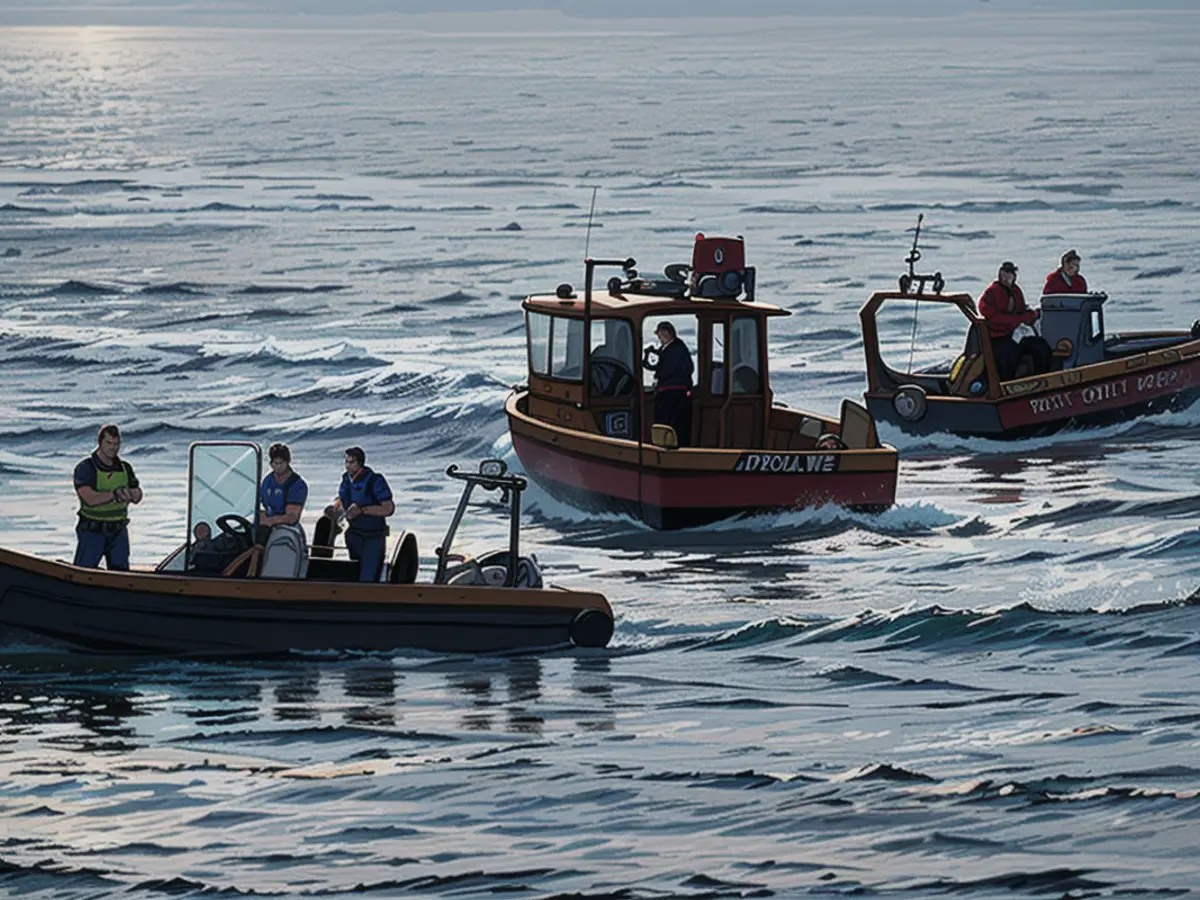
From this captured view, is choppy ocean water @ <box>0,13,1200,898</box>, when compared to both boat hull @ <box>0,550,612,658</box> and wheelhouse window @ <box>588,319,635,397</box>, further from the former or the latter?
wheelhouse window @ <box>588,319,635,397</box>

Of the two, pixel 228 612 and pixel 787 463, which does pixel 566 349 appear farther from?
pixel 228 612

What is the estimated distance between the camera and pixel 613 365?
76.8ft

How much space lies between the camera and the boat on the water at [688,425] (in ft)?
72.3

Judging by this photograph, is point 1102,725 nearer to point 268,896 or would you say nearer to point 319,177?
point 268,896

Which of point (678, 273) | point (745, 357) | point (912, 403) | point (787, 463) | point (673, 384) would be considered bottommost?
point (787, 463)

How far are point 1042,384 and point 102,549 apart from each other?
1296 centimetres

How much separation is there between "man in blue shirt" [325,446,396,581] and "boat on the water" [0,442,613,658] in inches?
11.3

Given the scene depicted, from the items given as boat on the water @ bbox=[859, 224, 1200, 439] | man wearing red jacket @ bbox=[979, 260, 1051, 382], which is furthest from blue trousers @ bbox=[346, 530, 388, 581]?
man wearing red jacket @ bbox=[979, 260, 1051, 382]

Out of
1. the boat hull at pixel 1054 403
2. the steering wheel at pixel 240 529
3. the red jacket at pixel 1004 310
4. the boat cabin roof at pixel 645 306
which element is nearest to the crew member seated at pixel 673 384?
the boat cabin roof at pixel 645 306

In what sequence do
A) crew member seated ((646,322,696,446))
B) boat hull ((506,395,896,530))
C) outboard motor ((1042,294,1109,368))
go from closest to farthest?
1. boat hull ((506,395,896,530))
2. crew member seated ((646,322,696,446))
3. outboard motor ((1042,294,1109,368))

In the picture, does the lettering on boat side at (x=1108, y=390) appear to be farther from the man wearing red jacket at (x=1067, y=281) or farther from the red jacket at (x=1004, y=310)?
the man wearing red jacket at (x=1067, y=281)

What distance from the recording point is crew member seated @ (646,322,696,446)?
23.0 m

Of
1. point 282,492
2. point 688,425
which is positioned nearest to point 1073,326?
point 688,425

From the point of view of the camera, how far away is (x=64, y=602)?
16.9 metres
